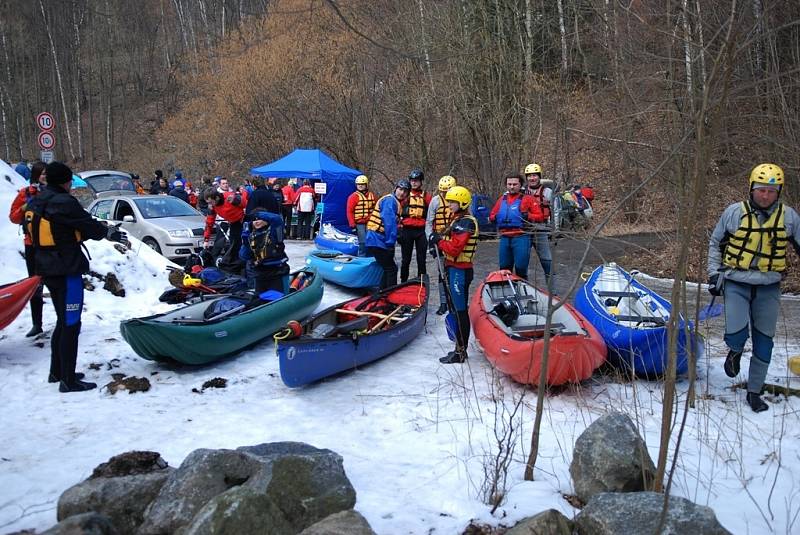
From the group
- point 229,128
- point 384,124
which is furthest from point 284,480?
point 229,128

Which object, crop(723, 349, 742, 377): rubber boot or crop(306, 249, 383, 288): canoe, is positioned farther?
crop(306, 249, 383, 288): canoe

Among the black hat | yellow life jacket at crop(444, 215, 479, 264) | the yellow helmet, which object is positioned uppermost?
the black hat

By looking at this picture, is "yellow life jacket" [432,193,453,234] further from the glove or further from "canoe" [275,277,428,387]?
the glove

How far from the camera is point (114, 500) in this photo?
3.53 m

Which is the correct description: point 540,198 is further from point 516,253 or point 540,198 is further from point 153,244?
point 153,244

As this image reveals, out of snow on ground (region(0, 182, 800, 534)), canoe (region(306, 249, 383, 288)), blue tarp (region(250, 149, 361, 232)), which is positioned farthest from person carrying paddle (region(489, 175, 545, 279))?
blue tarp (region(250, 149, 361, 232))

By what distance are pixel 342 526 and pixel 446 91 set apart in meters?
17.7

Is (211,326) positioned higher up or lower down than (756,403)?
higher up

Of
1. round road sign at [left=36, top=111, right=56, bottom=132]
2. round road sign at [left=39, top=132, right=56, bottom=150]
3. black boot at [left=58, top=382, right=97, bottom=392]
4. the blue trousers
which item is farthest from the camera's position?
round road sign at [left=36, top=111, right=56, bottom=132]

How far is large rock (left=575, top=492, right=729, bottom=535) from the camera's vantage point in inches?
122

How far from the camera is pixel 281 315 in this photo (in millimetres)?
7688

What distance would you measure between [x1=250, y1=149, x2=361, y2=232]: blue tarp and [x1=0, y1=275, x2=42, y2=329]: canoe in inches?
421

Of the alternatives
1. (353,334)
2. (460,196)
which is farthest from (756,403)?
(353,334)

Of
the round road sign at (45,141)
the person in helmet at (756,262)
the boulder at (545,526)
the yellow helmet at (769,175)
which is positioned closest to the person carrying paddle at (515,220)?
the person in helmet at (756,262)
